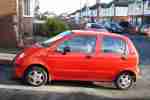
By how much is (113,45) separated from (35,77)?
229cm

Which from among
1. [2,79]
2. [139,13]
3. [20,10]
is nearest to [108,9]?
[139,13]

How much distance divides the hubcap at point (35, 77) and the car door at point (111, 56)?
1650 mm

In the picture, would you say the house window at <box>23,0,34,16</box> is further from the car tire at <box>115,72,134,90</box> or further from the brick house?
the car tire at <box>115,72,134,90</box>

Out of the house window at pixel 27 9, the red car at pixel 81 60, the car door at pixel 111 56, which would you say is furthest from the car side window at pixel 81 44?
the house window at pixel 27 9

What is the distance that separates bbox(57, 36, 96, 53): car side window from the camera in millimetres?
13352

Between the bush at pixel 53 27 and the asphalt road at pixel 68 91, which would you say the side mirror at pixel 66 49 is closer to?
the asphalt road at pixel 68 91

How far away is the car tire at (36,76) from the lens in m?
13.2

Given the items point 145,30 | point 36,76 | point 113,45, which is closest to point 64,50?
point 36,76

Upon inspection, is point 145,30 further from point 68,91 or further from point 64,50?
point 68,91

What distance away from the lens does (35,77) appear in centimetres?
1318

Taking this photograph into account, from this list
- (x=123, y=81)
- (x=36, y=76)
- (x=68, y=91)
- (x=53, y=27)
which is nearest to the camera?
(x=68, y=91)

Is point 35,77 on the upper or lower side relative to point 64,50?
lower

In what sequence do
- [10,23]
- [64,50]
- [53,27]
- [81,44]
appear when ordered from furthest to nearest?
[53,27] → [10,23] → [81,44] → [64,50]

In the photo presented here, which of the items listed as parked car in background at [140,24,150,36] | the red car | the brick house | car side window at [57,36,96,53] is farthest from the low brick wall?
parked car in background at [140,24,150,36]
